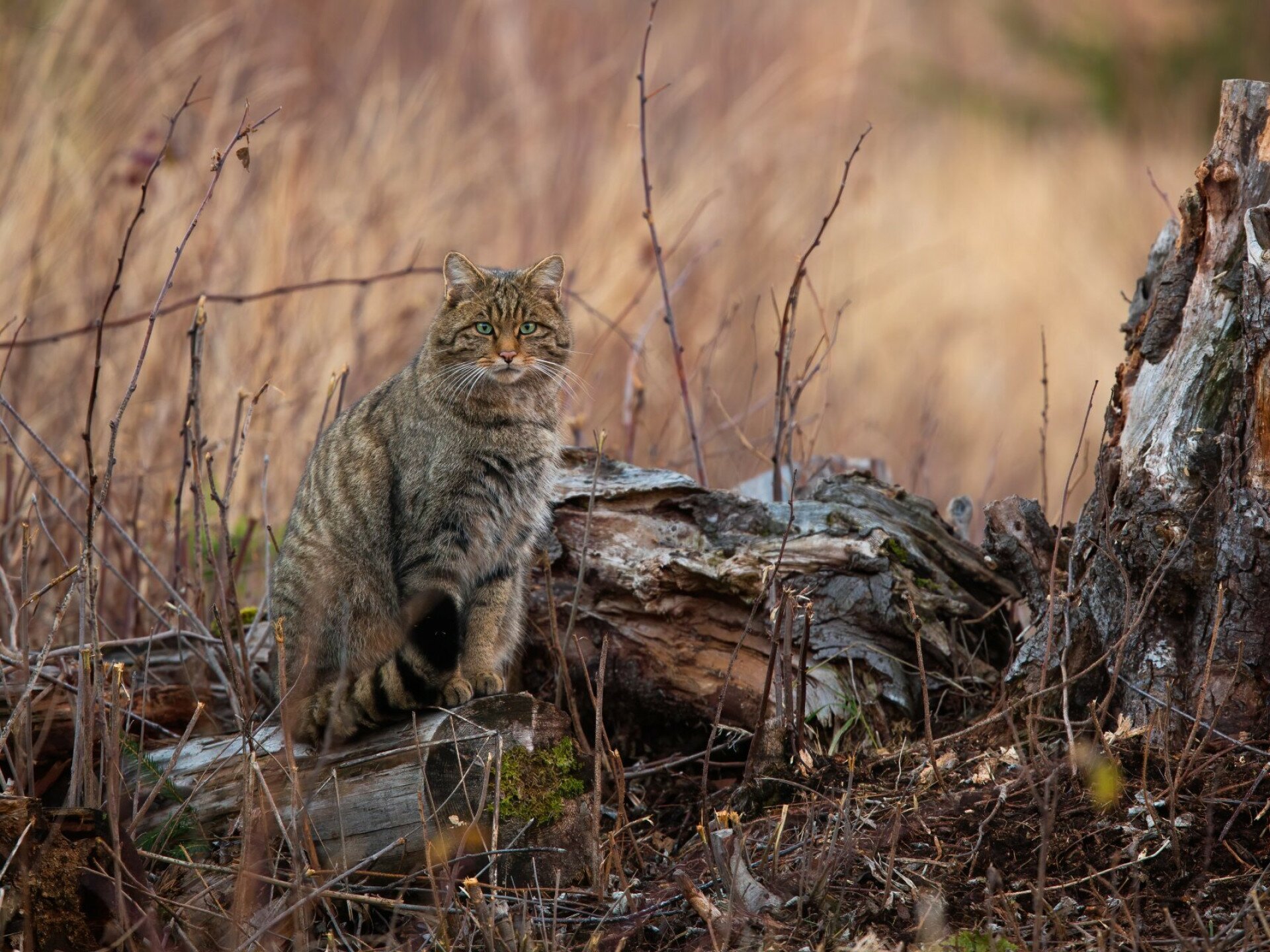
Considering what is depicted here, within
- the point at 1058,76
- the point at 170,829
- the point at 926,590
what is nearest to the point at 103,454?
the point at 170,829

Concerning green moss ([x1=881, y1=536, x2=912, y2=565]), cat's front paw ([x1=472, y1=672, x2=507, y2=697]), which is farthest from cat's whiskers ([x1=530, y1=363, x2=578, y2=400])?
green moss ([x1=881, y1=536, x2=912, y2=565])

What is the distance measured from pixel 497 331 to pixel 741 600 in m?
1.04

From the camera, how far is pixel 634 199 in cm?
711

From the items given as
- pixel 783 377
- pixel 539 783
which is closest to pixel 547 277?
pixel 783 377

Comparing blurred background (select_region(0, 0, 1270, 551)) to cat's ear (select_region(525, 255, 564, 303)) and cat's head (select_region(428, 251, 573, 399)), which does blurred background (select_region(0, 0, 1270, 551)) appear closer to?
cat's ear (select_region(525, 255, 564, 303))

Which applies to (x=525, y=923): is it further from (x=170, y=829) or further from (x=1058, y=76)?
(x=1058, y=76)

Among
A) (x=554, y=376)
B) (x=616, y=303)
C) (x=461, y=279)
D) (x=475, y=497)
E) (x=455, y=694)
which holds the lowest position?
(x=455, y=694)

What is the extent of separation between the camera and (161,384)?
5.49 metres

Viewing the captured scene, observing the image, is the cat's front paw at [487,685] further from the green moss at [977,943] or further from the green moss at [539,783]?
the green moss at [977,943]

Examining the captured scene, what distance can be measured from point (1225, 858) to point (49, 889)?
2275mm

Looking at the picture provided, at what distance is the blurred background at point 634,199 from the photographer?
5453 millimetres

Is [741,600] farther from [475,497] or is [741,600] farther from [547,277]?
[547,277]

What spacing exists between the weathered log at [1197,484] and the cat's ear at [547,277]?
1.65m

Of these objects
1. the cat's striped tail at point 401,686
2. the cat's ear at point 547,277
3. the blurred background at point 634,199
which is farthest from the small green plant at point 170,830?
the cat's ear at point 547,277
